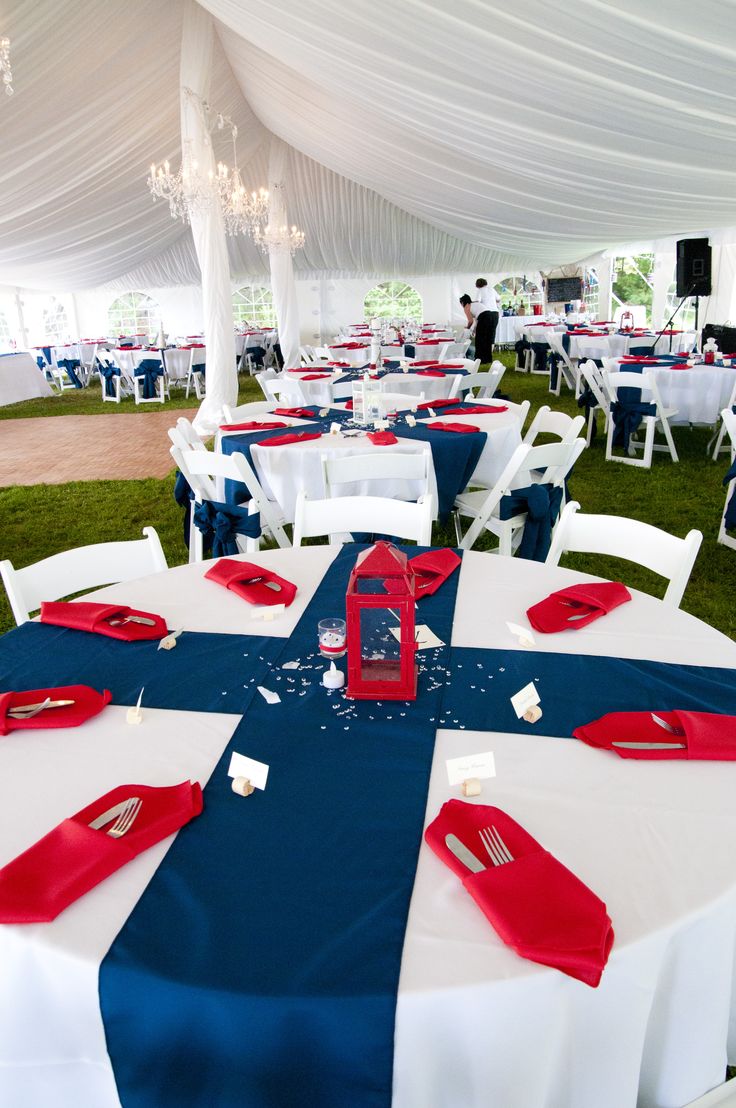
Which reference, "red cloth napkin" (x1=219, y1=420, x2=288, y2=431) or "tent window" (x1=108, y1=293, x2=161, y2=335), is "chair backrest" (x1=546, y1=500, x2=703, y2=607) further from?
"tent window" (x1=108, y1=293, x2=161, y2=335)

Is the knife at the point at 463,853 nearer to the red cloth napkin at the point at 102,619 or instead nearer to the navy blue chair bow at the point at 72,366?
the red cloth napkin at the point at 102,619

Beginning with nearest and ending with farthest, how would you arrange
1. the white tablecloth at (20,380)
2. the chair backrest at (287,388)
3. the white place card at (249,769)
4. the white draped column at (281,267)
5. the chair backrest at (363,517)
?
1. the white place card at (249,769)
2. the chair backrest at (363,517)
3. the chair backrest at (287,388)
4. the white tablecloth at (20,380)
5. the white draped column at (281,267)

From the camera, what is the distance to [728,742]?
1.22 metres

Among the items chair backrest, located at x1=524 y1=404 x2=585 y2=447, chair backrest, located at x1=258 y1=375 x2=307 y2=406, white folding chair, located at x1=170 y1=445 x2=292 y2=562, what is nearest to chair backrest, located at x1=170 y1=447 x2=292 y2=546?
white folding chair, located at x1=170 y1=445 x2=292 y2=562

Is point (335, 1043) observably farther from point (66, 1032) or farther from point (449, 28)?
point (449, 28)

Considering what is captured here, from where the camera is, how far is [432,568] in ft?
6.37

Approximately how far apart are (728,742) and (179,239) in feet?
60.8

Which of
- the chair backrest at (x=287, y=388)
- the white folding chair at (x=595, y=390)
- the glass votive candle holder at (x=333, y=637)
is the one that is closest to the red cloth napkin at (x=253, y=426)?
the chair backrest at (x=287, y=388)

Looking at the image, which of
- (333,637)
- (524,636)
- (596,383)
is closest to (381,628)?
(333,637)

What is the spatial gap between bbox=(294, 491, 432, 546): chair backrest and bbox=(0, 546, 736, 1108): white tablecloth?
3.86 feet

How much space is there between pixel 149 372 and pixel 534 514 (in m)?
10.0

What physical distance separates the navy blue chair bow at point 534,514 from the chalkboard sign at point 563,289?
18.4 metres

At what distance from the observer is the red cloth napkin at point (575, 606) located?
1.65 m

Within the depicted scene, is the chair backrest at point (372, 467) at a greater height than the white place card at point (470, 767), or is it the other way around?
the chair backrest at point (372, 467)
